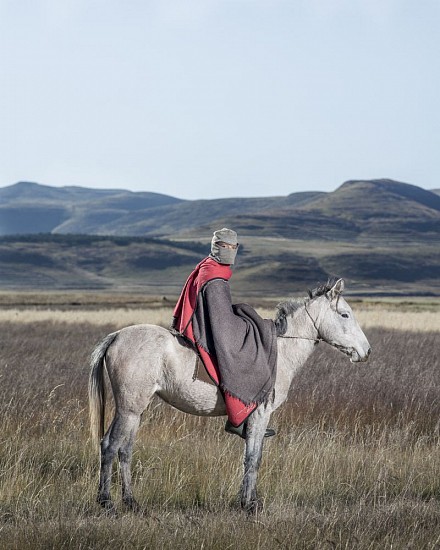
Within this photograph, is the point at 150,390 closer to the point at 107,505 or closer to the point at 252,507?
the point at 107,505

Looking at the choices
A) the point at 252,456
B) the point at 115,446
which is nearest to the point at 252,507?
the point at 252,456

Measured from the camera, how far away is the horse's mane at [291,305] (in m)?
7.79

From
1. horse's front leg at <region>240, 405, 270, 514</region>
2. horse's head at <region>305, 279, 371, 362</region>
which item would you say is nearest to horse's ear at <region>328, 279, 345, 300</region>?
horse's head at <region>305, 279, 371, 362</region>

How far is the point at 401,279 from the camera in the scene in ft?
630

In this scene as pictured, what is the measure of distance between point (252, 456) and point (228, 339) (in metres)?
0.92

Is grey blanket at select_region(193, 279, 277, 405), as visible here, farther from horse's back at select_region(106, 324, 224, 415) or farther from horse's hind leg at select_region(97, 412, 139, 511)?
horse's hind leg at select_region(97, 412, 139, 511)

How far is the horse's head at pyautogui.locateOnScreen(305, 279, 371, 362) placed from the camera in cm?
770

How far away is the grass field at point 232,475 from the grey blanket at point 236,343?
0.94m

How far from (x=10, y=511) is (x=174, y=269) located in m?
183

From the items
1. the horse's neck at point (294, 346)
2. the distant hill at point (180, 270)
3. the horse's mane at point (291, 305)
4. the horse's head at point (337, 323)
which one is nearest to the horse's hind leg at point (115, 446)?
the horse's neck at point (294, 346)

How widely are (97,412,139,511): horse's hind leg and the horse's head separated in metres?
1.71

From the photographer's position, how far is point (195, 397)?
7.30 metres

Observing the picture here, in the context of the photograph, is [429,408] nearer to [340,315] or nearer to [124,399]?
[340,315]

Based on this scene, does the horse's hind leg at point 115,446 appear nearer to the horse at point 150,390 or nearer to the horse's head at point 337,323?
the horse at point 150,390
